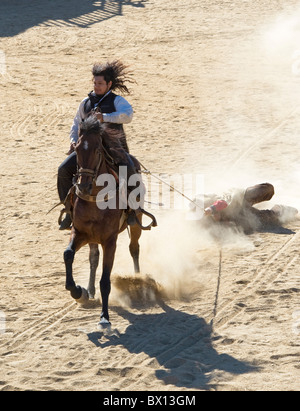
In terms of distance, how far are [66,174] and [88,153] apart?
3.10 feet

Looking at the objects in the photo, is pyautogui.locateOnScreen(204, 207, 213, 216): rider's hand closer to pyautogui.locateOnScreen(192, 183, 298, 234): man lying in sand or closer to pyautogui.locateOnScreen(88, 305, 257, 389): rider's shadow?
pyautogui.locateOnScreen(192, 183, 298, 234): man lying in sand

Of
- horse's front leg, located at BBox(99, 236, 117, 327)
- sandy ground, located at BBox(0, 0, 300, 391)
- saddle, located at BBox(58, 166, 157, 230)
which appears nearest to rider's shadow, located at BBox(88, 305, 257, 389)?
sandy ground, located at BBox(0, 0, 300, 391)

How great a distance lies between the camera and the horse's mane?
291 inches

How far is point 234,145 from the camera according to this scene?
47.2 feet

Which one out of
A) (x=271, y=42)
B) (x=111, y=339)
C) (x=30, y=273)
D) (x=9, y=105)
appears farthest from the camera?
(x=271, y=42)

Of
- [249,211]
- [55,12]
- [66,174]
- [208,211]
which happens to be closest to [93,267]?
[66,174]

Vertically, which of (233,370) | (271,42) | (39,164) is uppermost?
(271,42)

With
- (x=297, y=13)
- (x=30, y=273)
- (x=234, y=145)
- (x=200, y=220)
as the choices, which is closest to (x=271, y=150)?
(x=234, y=145)

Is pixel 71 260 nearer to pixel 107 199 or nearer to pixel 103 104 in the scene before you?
pixel 107 199

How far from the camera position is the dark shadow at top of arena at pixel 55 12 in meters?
22.2

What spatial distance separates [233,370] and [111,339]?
4.43ft

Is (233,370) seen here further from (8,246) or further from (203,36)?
(203,36)

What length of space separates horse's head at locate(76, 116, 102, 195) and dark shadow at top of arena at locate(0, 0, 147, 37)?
583 inches

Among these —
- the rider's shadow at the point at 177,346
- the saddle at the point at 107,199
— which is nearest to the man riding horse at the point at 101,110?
the saddle at the point at 107,199
